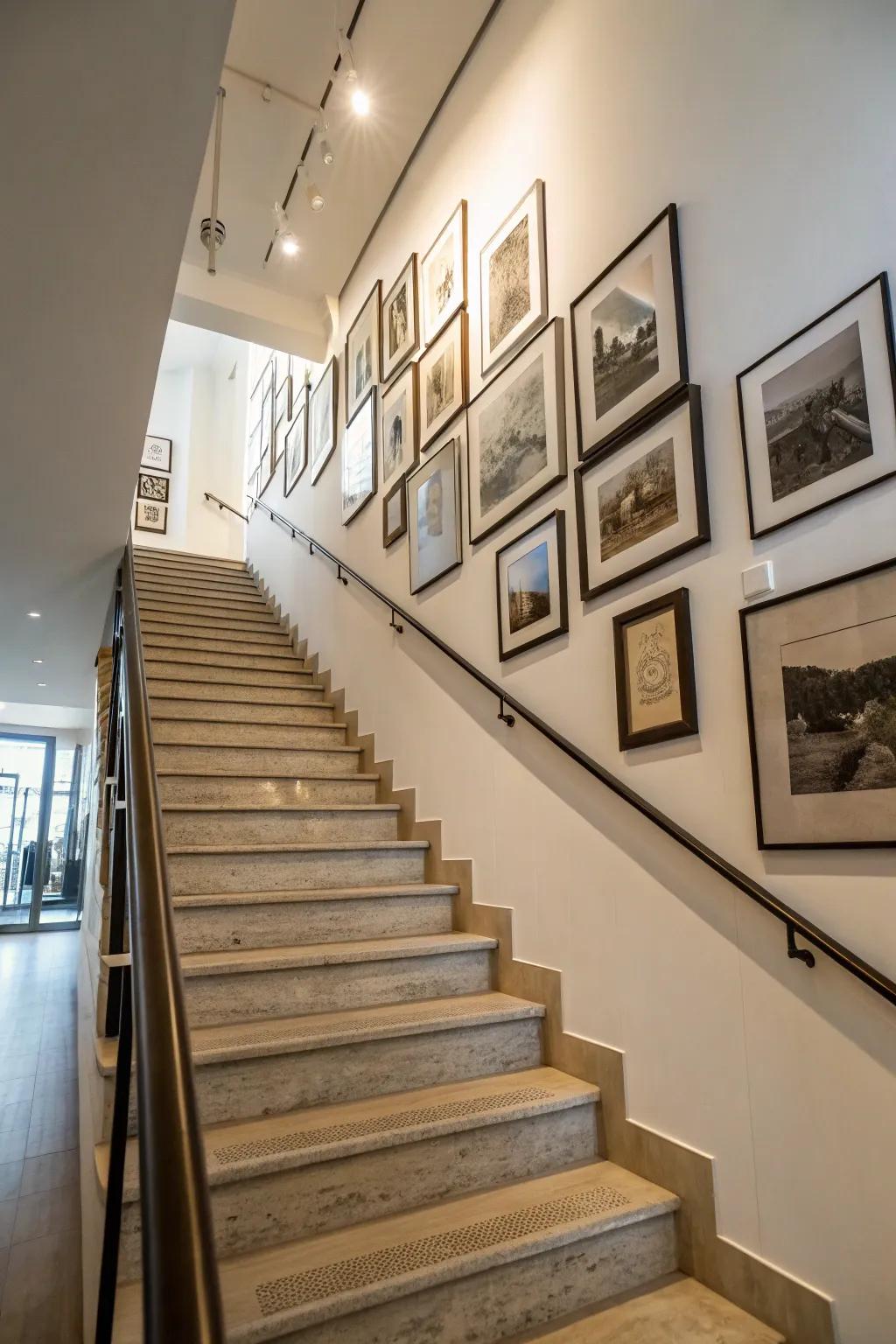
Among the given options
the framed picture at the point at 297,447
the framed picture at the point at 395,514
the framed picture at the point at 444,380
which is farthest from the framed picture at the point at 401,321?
the framed picture at the point at 297,447

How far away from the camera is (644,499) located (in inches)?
92.9

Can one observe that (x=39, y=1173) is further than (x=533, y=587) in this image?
Yes

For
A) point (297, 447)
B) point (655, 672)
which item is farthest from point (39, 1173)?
point (297, 447)

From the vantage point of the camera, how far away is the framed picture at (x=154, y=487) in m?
9.92

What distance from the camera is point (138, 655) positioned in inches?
75.2

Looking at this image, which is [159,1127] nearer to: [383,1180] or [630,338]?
[383,1180]

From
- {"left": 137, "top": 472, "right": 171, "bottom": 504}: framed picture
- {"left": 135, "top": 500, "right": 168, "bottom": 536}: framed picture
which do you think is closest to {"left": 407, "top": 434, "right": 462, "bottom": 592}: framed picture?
{"left": 135, "top": 500, "right": 168, "bottom": 536}: framed picture

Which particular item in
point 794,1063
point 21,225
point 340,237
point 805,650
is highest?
point 340,237

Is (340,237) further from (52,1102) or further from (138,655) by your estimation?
(52,1102)

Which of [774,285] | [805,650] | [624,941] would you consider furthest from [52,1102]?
[774,285]

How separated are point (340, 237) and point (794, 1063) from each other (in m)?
5.07

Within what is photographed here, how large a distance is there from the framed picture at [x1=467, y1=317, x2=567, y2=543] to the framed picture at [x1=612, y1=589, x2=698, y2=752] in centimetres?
73

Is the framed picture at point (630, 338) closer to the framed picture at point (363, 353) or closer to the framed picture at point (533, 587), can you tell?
the framed picture at point (533, 587)

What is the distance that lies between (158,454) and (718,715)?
31.7ft
